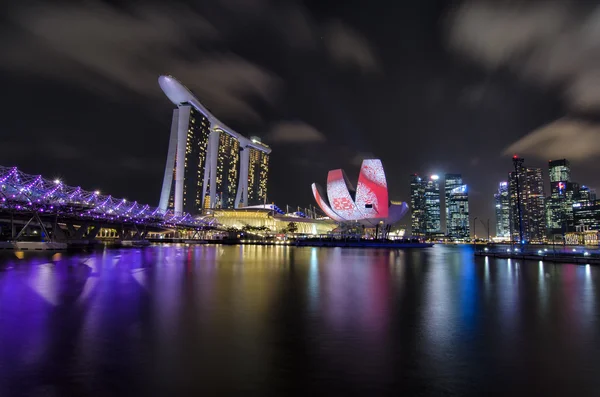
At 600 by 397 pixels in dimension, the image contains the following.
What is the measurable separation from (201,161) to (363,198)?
60538 mm

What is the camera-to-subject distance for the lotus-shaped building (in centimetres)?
6219

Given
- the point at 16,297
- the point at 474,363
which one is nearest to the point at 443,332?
the point at 474,363

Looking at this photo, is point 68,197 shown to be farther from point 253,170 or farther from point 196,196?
point 253,170

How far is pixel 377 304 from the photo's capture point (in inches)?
385

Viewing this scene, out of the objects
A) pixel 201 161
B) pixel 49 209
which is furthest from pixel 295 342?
pixel 201 161

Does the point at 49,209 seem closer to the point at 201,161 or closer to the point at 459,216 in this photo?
the point at 201,161

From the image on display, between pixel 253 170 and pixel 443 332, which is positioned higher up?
pixel 253 170

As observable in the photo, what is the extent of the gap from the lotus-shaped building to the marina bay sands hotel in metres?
40.5

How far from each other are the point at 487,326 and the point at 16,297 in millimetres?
11843

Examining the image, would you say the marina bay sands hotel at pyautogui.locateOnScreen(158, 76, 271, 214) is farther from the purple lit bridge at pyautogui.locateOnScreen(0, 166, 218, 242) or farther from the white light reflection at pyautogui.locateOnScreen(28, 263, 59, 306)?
the white light reflection at pyautogui.locateOnScreen(28, 263, 59, 306)

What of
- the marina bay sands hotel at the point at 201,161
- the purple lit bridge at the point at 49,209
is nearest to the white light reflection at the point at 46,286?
the purple lit bridge at the point at 49,209

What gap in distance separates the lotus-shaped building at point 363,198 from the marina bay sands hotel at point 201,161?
1595 inches

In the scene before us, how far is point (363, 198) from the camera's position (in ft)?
212

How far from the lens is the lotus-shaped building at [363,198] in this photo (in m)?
62.2
